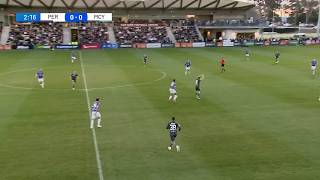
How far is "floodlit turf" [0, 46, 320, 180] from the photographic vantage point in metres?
18.5

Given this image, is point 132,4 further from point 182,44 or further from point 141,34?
point 182,44

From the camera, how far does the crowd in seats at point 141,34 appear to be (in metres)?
85.8

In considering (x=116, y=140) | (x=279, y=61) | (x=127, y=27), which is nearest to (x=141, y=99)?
(x=116, y=140)

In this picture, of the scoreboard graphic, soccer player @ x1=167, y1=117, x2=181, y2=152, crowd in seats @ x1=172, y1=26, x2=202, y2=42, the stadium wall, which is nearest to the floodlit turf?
soccer player @ x1=167, y1=117, x2=181, y2=152

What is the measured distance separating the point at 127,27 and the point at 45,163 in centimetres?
7438

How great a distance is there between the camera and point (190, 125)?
25344 millimetres

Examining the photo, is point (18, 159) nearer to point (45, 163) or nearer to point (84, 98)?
point (45, 163)

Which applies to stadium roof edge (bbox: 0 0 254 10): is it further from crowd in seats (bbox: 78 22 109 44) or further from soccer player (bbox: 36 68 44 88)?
soccer player (bbox: 36 68 44 88)

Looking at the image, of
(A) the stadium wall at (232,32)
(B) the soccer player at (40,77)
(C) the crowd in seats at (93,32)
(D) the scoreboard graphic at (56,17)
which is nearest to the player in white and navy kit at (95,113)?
(B) the soccer player at (40,77)

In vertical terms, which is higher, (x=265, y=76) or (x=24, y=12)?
(x=24, y=12)

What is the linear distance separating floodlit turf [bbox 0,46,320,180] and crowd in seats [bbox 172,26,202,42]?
140ft

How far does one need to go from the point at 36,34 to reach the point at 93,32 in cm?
1070

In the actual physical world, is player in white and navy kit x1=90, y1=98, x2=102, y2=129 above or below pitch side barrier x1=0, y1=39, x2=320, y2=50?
below

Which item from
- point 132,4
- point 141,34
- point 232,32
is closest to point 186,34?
point 141,34
